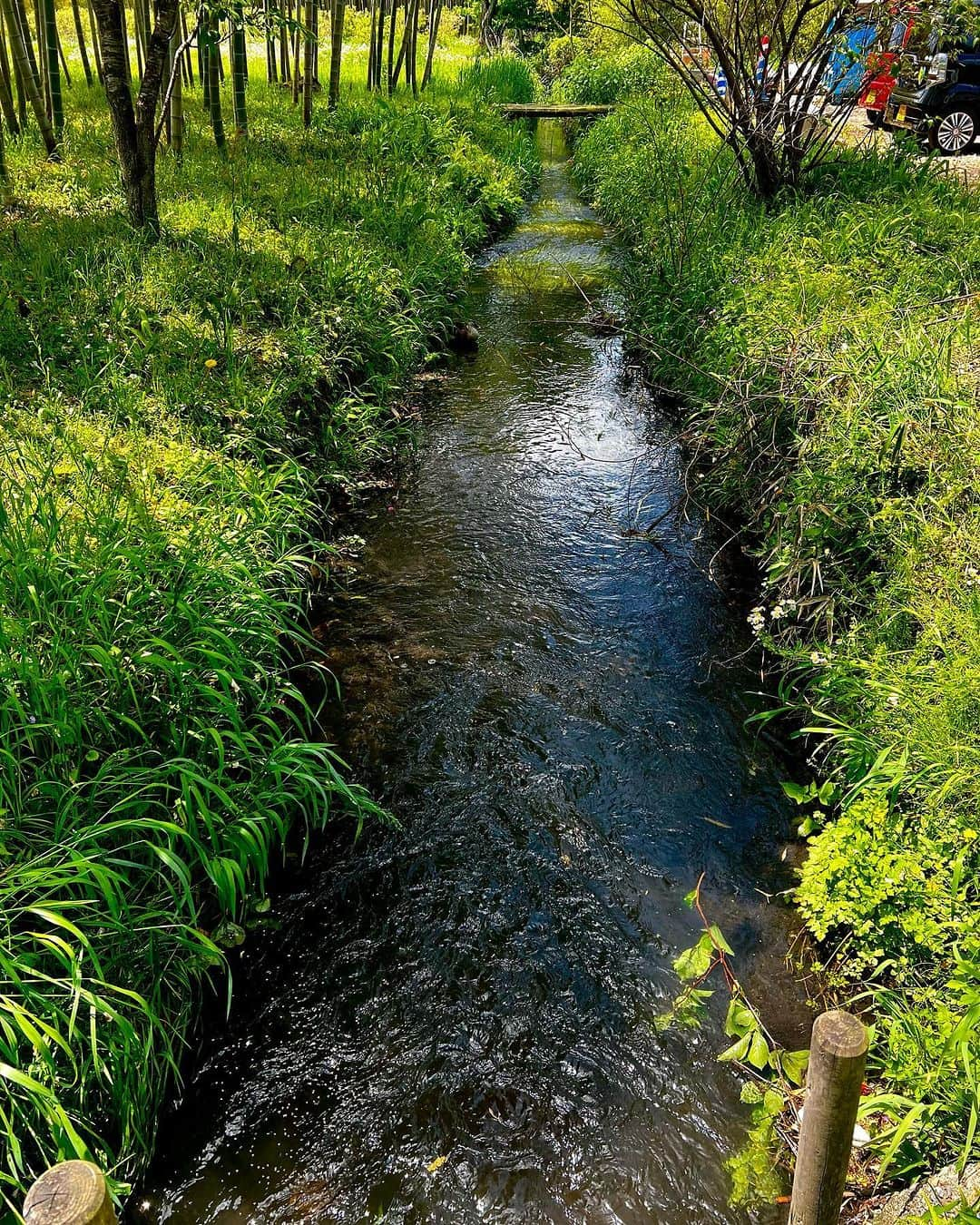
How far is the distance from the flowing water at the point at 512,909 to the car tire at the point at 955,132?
8844mm

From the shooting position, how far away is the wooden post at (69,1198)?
116 centimetres

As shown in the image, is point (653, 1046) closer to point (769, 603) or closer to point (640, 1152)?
point (640, 1152)

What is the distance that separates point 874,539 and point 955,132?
→ 10413 mm

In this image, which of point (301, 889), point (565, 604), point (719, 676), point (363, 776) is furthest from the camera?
point (565, 604)

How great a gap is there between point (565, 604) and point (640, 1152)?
3.09 metres

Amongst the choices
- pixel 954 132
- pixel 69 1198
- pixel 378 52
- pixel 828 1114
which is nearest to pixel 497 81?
pixel 378 52

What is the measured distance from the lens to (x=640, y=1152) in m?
2.56

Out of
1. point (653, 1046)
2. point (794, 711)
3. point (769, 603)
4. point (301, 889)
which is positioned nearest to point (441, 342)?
point (769, 603)

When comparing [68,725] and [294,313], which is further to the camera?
[294,313]

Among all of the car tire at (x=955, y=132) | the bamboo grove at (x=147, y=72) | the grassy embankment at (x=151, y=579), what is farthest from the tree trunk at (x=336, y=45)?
the car tire at (x=955, y=132)

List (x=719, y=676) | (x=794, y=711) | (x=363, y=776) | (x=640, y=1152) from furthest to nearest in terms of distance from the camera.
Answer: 1. (x=719, y=676)
2. (x=794, y=711)
3. (x=363, y=776)
4. (x=640, y=1152)

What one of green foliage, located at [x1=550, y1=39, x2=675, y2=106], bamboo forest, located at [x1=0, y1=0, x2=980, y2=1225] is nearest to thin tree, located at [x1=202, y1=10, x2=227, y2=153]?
bamboo forest, located at [x1=0, y1=0, x2=980, y2=1225]

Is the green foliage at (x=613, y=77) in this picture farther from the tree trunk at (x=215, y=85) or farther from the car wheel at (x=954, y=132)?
the tree trunk at (x=215, y=85)

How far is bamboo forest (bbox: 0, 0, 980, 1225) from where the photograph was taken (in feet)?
8.05
